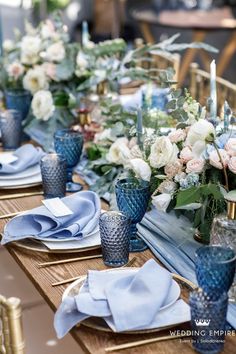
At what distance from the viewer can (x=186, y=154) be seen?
5.29 feet

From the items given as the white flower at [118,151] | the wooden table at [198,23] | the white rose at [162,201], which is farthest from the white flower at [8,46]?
the wooden table at [198,23]

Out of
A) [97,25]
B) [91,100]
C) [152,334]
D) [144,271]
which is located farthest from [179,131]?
[97,25]

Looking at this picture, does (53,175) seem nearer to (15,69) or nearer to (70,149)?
(70,149)

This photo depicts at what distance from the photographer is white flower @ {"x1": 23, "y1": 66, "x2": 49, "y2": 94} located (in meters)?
2.67

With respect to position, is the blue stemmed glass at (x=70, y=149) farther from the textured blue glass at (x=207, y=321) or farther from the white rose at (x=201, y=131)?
the textured blue glass at (x=207, y=321)

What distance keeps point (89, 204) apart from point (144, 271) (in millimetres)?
433

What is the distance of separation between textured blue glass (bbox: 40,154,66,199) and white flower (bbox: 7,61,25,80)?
0.88 meters

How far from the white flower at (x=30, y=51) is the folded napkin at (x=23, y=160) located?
0.59 metres

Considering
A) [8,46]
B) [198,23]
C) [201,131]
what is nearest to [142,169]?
[201,131]

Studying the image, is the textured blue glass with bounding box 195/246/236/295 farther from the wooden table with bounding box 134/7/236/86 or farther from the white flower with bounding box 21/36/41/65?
the wooden table with bounding box 134/7/236/86

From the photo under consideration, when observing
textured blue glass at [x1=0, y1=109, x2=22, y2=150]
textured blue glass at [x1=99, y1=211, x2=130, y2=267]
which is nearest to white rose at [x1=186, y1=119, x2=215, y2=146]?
textured blue glass at [x1=99, y1=211, x2=130, y2=267]

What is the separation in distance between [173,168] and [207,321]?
0.49 meters

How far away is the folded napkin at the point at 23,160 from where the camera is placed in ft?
7.16

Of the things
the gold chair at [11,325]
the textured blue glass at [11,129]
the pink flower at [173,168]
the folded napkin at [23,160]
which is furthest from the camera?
the textured blue glass at [11,129]
